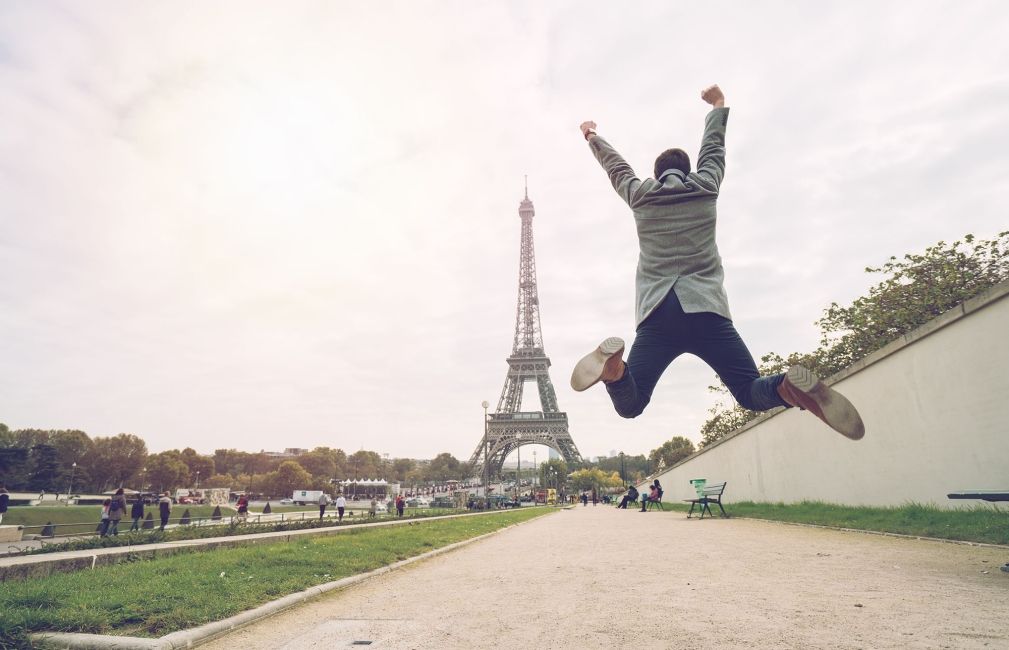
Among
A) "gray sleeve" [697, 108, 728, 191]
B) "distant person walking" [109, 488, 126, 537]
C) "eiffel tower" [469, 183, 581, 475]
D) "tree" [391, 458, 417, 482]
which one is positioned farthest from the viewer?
"tree" [391, 458, 417, 482]

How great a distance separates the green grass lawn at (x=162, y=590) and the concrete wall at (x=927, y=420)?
29.0 feet

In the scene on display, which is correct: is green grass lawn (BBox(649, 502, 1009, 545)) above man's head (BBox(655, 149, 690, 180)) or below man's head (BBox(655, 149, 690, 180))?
below

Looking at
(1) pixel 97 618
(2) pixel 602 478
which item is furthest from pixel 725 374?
(2) pixel 602 478

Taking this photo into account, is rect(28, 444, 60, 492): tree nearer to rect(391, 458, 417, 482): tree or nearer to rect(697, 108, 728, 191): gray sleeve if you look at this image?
rect(391, 458, 417, 482): tree

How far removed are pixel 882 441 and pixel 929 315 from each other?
8015 mm

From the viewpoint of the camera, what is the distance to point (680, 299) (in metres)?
3.55

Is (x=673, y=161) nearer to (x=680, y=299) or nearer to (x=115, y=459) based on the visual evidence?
(x=680, y=299)

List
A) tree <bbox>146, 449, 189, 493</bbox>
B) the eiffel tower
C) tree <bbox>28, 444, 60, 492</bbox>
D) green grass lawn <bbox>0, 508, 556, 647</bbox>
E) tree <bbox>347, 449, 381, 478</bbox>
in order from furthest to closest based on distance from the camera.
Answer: tree <bbox>347, 449, 381, 478</bbox> < tree <bbox>146, 449, 189, 493</bbox> < tree <bbox>28, 444, 60, 492</bbox> < the eiffel tower < green grass lawn <bbox>0, 508, 556, 647</bbox>

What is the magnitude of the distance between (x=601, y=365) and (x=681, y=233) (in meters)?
1.12

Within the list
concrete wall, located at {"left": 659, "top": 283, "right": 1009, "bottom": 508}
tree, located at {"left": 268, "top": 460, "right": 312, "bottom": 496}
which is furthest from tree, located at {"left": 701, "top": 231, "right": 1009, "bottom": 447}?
tree, located at {"left": 268, "top": 460, "right": 312, "bottom": 496}

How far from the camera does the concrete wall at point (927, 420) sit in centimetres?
778

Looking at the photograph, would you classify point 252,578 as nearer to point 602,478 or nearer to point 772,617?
point 772,617

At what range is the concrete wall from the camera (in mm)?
7777

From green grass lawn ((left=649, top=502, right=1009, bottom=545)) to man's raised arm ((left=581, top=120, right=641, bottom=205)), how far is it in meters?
6.18
